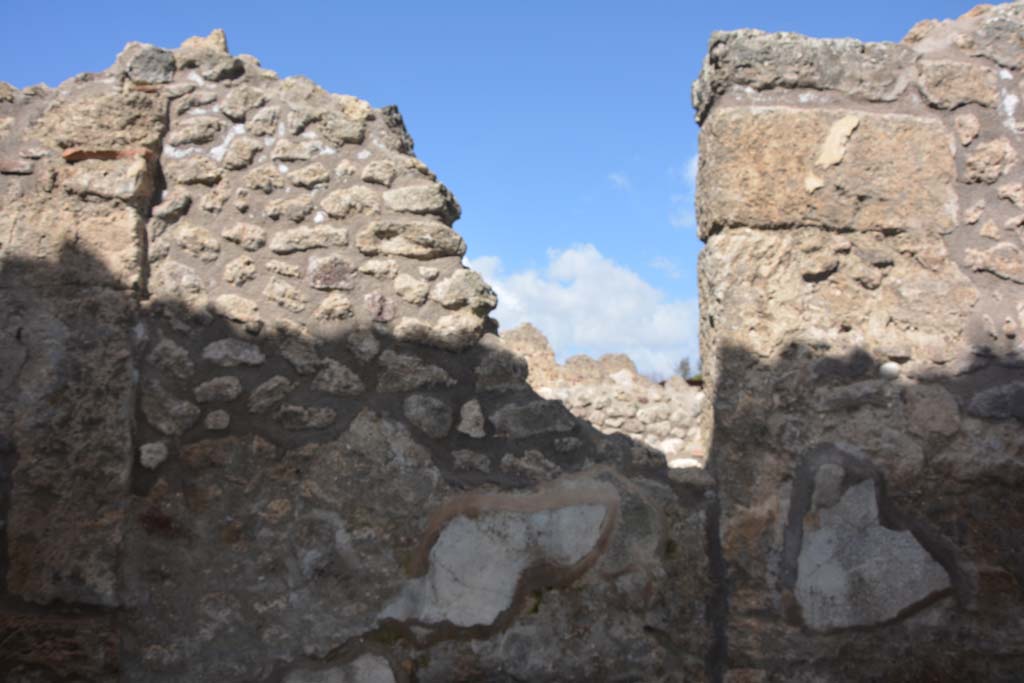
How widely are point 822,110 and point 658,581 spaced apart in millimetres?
1469

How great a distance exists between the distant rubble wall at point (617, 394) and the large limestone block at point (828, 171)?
4844 mm

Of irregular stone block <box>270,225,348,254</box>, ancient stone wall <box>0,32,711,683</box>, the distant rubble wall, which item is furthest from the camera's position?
the distant rubble wall

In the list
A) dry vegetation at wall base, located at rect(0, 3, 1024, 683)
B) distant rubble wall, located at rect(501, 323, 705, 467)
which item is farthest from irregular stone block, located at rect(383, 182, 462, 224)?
distant rubble wall, located at rect(501, 323, 705, 467)

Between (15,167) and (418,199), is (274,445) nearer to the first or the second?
(418,199)

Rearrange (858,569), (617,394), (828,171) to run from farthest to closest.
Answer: (617,394) → (828,171) → (858,569)

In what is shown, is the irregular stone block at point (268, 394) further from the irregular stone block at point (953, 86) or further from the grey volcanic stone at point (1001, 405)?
the irregular stone block at point (953, 86)

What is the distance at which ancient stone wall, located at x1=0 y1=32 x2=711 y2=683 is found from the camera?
2266 mm

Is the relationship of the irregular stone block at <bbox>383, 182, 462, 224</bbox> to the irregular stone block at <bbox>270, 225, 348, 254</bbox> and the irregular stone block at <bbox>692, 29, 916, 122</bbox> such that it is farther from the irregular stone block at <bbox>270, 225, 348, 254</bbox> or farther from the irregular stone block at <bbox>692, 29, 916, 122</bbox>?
the irregular stone block at <bbox>692, 29, 916, 122</bbox>

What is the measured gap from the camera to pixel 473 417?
2.46 meters

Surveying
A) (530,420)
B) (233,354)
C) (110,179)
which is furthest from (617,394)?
(110,179)

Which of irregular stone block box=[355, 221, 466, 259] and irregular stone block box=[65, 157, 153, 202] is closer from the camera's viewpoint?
irregular stone block box=[65, 157, 153, 202]

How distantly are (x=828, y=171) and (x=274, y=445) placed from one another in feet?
5.88

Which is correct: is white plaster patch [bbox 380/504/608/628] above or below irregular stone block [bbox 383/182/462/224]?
below

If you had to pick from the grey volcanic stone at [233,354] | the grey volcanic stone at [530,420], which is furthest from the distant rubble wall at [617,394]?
the grey volcanic stone at [233,354]
